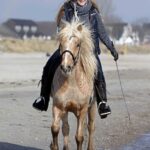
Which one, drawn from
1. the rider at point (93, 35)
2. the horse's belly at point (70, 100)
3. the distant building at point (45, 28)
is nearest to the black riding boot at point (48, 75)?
the rider at point (93, 35)

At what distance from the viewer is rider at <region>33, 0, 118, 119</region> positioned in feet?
30.0

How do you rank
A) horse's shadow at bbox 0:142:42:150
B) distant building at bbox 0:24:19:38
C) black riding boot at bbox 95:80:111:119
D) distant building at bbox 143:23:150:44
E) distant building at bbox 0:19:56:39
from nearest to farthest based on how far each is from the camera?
black riding boot at bbox 95:80:111:119 < horse's shadow at bbox 0:142:42:150 < distant building at bbox 0:24:19:38 < distant building at bbox 0:19:56:39 < distant building at bbox 143:23:150:44

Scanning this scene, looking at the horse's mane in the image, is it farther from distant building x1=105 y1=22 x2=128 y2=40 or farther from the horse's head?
distant building x1=105 y1=22 x2=128 y2=40

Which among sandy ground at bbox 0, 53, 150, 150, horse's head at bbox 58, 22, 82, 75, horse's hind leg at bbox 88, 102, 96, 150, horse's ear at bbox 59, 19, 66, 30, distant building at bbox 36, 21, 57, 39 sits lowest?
distant building at bbox 36, 21, 57, 39

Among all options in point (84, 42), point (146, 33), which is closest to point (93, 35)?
point (84, 42)

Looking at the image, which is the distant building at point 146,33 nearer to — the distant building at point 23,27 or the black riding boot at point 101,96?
the distant building at point 23,27

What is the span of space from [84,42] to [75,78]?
55 centimetres

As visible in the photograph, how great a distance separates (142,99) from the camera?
21125 millimetres

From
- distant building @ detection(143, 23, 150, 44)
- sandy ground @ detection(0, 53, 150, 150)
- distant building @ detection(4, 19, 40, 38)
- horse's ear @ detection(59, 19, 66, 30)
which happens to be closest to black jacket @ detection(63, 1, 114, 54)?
horse's ear @ detection(59, 19, 66, 30)

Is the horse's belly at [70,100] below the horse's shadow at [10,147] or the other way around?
the other way around

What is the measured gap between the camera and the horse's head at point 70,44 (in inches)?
325

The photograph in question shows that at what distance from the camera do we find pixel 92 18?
30.8 ft

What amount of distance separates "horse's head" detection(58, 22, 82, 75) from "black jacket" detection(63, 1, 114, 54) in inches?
20.4

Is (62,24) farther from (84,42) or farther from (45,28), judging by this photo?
(45,28)
